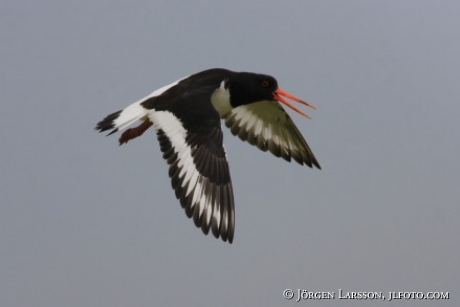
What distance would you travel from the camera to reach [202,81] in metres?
9.52

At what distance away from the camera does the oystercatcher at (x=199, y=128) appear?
8.40 meters

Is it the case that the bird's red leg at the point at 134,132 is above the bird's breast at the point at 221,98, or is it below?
below

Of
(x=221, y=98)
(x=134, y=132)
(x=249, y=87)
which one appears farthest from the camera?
(x=249, y=87)

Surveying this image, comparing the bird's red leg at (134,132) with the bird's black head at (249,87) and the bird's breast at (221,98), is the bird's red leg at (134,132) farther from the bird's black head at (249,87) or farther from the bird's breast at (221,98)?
the bird's black head at (249,87)

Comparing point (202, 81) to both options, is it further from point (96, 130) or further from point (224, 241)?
point (224, 241)

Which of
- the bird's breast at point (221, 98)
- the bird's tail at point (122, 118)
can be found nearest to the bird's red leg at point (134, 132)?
the bird's tail at point (122, 118)

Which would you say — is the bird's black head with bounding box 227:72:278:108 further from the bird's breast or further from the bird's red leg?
the bird's red leg

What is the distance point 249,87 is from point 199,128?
5.00 ft

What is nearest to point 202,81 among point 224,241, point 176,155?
point 176,155

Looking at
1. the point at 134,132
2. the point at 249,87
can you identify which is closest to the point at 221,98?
the point at 249,87

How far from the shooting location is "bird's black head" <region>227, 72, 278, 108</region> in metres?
9.88

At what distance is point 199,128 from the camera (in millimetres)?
8664

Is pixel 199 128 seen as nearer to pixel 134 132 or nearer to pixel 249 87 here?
pixel 134 132

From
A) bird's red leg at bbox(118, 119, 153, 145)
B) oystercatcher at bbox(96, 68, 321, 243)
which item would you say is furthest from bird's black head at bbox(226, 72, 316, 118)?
bird's red leg at bbox(118, 119, 153, 145)
